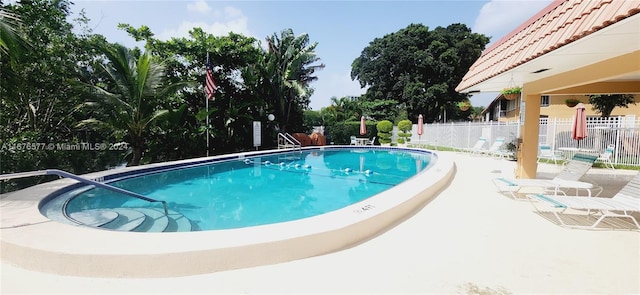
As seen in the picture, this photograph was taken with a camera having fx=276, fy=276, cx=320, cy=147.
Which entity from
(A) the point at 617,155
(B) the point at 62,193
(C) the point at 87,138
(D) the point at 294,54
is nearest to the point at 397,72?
(D) the point at 294,54

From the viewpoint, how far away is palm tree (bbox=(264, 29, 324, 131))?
18156 mm

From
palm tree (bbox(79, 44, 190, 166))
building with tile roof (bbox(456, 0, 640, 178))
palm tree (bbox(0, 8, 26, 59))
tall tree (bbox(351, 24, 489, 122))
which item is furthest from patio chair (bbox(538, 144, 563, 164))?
tall tree (bbox(351, 24, 489, 122))

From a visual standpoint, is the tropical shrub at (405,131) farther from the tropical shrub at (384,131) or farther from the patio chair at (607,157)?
the patio chair at (607,157)

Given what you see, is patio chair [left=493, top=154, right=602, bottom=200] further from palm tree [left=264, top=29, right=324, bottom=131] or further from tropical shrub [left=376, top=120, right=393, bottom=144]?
tropical shrub [left=376, top=120, right=393, bottom=144]

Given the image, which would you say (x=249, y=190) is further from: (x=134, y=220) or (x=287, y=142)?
(x=287, y=142)

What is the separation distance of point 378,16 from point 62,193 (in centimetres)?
1430

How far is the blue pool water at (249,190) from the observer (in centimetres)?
598

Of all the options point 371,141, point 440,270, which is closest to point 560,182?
point 440,270

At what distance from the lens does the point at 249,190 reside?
816cm

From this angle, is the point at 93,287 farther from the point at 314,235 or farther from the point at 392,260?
the point at 392,260

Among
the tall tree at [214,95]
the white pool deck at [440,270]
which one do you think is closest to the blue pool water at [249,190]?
the white pool deck at [440,270]

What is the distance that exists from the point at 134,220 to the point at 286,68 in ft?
50.9

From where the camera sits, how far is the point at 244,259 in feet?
9.59

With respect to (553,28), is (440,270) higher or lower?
lower
